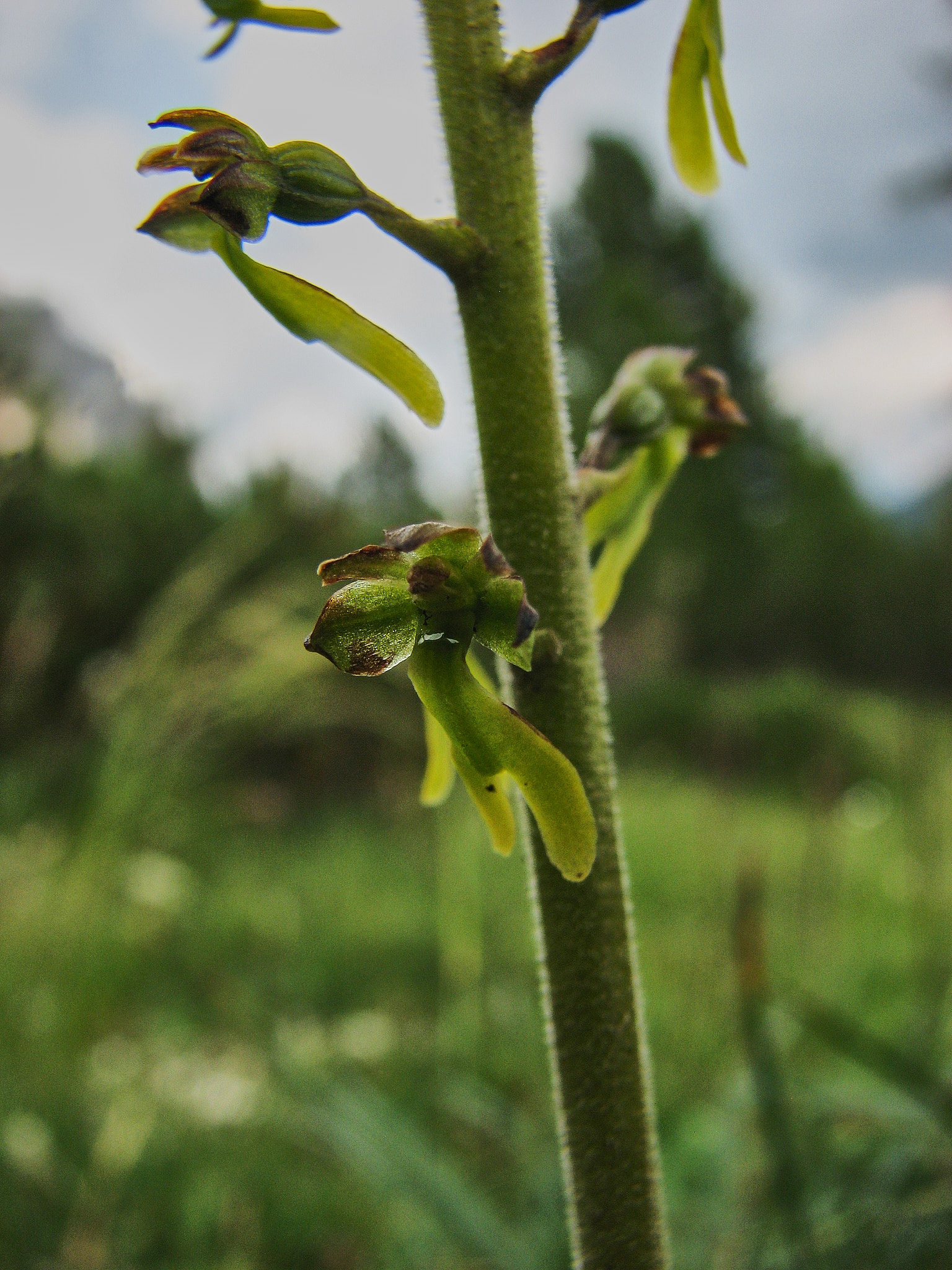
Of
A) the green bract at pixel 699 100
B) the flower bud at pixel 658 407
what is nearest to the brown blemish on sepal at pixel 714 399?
the flower bud at pixel 658 407

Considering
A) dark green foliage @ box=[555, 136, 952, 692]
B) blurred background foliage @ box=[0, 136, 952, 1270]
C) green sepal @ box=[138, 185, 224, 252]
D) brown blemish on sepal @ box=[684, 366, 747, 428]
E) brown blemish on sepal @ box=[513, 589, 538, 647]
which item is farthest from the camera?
dark green foliage @ box=[555, 136, 952, 692]

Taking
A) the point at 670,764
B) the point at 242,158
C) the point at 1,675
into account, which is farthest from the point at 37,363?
the point at 670,764

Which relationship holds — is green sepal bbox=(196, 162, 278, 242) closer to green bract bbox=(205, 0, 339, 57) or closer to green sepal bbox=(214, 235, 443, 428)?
green sepal bbox=(214, 235, 443, 428)

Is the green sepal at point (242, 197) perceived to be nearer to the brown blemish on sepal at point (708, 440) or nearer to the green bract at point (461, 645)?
the green bract at point (461, 645)

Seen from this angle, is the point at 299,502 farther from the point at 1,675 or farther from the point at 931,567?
the point at 931,567

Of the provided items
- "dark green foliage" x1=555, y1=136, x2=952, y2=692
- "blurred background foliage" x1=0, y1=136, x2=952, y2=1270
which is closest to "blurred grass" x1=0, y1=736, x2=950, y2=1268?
"blurred background foliage" x1=0, y1=136, x2=952, y2=1270

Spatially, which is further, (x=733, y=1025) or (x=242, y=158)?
(x=733, y=1025)
